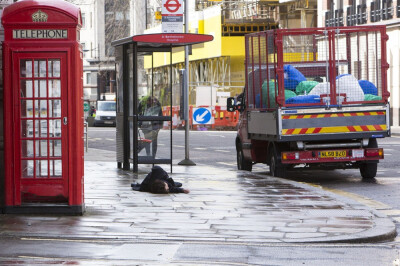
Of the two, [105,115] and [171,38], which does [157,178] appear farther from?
[105,115]

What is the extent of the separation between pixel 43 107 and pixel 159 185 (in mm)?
3186

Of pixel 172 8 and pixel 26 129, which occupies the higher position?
pixel 172 8

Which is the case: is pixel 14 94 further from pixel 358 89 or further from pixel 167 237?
pixel 358 89

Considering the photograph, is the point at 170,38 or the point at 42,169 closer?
the point at 42,169

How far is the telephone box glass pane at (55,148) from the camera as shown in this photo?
37.8 feet

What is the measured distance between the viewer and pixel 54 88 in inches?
453

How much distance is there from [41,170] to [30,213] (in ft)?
1.60

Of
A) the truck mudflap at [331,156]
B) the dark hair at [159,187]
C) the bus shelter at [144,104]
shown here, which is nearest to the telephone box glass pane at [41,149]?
the dark hair at [159,187]

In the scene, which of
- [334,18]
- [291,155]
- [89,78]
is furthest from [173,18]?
[89,78]

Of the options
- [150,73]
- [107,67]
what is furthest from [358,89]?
[107,67]

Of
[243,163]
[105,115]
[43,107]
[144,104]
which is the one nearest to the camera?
[43,107]

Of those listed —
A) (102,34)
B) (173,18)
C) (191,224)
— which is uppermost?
(102,34)

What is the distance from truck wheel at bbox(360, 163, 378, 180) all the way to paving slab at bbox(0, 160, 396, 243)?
133 inches

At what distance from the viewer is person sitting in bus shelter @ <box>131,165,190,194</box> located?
564 inches
